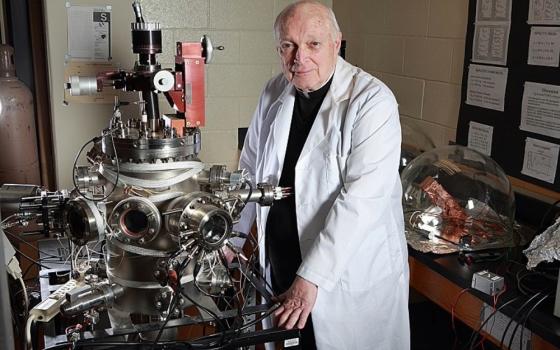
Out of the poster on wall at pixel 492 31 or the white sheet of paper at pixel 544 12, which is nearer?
the white sheet of paper at pixel 544 12

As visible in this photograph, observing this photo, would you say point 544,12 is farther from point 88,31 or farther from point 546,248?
point 88,31

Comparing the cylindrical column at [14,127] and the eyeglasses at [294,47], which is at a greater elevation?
the eyeglasses at [294,47]

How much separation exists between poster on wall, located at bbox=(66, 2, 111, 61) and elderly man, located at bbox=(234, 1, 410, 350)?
1.02 metres

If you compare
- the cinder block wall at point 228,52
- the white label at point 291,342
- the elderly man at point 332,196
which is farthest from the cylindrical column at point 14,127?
the white label at point 291,342

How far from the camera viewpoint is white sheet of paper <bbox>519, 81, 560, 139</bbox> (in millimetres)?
1834

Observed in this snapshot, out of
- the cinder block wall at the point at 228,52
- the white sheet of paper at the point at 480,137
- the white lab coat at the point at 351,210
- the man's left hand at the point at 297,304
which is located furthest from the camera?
the cinder block wall at the point at 228,52

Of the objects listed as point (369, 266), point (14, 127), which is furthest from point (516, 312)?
point (14, 127)

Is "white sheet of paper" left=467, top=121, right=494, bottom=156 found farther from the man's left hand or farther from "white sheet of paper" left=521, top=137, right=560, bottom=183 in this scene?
the man's left hand

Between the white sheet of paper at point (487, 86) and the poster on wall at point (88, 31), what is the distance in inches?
58.5

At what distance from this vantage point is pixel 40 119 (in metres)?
2.64

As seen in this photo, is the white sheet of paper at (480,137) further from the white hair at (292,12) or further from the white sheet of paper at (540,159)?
the white hair at (292,12)

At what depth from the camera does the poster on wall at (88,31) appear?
7.67 ft

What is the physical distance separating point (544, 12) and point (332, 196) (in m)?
0.98

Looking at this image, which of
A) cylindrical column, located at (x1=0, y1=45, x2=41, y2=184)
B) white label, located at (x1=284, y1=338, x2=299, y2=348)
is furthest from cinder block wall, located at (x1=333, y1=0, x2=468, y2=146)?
cylindrical column, located at (x1=0, y1=45, x2=41, y2=184)
